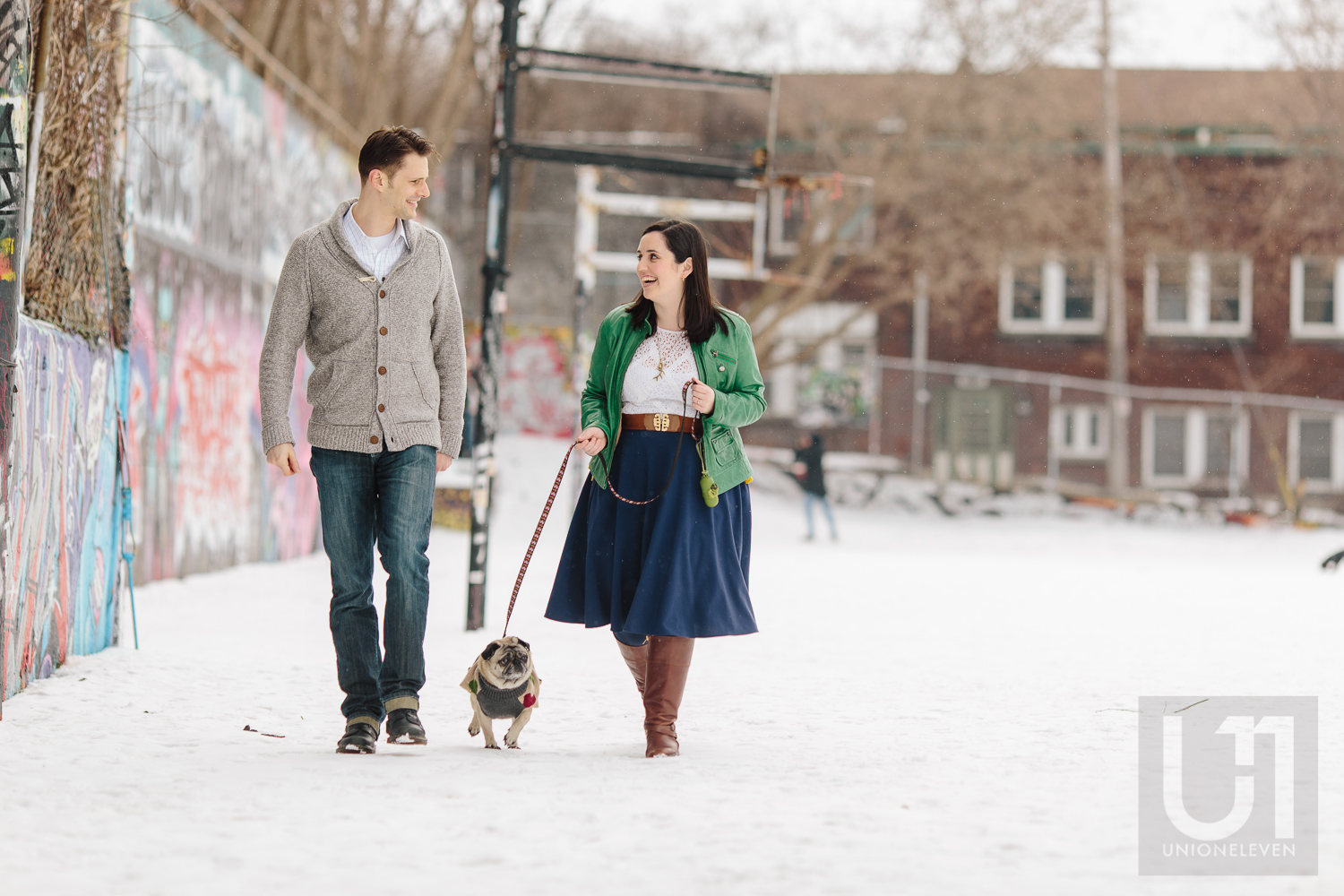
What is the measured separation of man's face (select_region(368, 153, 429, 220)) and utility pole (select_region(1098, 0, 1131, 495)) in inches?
929

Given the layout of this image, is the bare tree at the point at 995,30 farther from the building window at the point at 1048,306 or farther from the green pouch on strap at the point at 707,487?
the green pouch on strap at the point at 707,487

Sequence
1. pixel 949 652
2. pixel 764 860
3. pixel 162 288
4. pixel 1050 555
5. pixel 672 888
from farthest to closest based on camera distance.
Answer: pixel 1050 555 < pixel 162 288 < pixel 949 652 < pixel 764 860 < pixel 672 888

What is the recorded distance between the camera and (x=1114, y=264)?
2825 centimetres

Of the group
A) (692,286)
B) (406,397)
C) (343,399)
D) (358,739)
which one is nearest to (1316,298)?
(692,286)

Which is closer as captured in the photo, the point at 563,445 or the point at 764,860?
the point at 764,860

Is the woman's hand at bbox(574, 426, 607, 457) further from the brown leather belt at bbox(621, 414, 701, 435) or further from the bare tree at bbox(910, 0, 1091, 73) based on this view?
the bare tree at bbox(910, 0, 1091, 73)

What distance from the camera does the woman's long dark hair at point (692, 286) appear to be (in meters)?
5.27

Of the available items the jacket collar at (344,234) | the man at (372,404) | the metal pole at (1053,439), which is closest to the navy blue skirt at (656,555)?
the man at (372,404)

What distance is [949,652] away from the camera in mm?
8570

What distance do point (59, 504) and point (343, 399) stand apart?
2.27 metres

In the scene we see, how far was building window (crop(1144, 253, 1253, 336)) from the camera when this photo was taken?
3036cm

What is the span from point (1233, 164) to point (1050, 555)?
14.6m

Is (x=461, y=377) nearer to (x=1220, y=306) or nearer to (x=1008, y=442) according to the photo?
(x=1008, y=442)

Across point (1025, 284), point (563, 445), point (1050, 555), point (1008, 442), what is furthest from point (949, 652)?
point (1025, 284)
